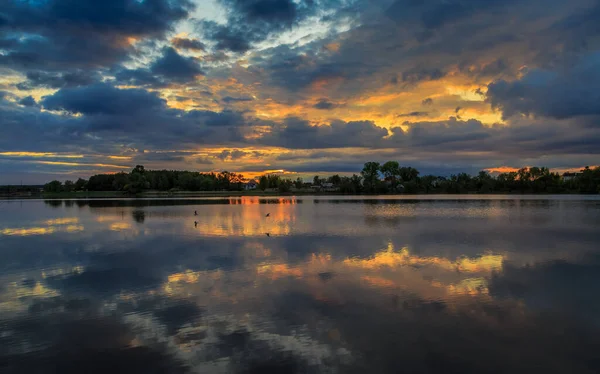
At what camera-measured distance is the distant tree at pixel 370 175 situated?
149375 millimetres

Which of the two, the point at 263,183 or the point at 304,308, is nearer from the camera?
the point at 304,308

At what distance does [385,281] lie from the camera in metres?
14.7

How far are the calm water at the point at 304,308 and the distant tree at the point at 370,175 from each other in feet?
416

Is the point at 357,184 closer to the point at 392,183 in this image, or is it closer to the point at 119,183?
the point at 392,183

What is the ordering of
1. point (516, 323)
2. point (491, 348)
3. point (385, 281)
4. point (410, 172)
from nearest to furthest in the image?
point (491, 348) → point (516, 323) → point (385, 281) → point (410, 172)

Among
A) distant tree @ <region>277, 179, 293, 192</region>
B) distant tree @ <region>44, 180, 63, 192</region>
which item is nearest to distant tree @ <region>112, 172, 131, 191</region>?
distant tree @ <region>44, 180, 63, 192</region>

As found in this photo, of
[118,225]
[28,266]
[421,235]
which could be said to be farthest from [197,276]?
[118,225]

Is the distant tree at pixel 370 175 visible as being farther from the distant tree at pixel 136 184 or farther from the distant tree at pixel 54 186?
the distant tree at pixel 54 186

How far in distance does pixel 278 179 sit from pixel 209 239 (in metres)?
158

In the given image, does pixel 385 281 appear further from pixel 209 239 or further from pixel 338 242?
pixel 209 239

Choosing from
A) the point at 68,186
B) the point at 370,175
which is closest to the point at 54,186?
the point at 68,186

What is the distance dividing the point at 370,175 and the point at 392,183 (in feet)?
30.2

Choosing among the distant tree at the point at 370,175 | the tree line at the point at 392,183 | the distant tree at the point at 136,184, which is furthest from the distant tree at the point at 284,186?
the distant tree at the point at 136,184

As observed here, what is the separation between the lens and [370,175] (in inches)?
6048
